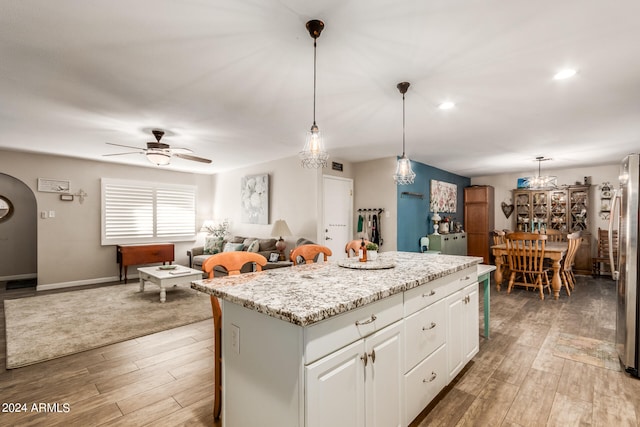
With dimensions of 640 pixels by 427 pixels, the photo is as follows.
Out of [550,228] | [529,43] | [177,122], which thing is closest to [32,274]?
[177,122]

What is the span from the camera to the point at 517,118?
12.0 ft

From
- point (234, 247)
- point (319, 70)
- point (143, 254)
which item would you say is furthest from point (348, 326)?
point (143, 254)

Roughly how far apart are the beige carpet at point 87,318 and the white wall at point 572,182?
756 cm

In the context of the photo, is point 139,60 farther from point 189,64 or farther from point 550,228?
point 550,228

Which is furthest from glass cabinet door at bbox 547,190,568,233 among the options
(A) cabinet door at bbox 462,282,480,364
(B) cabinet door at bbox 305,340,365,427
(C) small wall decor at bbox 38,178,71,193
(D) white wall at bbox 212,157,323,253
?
(C) small wall decor at bbox 38,178,71,193

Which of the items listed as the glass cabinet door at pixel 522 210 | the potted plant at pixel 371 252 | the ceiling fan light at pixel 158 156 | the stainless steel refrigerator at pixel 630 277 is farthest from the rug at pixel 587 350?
the glass cabinet door at pixel 522 210

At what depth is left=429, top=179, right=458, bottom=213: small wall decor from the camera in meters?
6.84

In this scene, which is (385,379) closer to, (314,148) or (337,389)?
(337,389)

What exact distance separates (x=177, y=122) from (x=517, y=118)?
412cm

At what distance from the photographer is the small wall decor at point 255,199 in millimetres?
6281

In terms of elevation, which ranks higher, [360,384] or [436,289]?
[436,289]

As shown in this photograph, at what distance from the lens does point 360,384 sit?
1454 millimetres

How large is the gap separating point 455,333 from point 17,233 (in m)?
8.76

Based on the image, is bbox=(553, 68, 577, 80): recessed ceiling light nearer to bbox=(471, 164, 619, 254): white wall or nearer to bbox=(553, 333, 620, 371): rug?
bbox=(553, 333, 620, 371): rug
